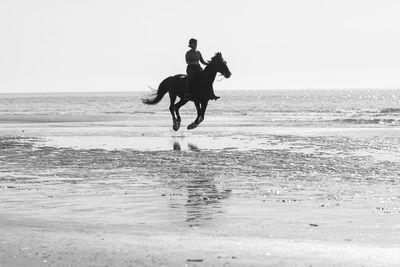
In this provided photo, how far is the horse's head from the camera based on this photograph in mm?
24328

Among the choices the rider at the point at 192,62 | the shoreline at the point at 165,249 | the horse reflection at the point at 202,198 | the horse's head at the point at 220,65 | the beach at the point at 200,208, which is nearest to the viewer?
the shoreline at the point at 165,249

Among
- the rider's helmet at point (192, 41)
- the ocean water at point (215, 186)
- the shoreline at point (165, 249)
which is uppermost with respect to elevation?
the rider's helmet at point (192, 41)

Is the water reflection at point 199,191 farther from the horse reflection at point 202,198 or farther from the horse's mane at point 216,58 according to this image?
the horse's mane at point 216,58

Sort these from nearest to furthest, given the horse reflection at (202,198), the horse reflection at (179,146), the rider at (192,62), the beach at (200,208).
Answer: the beach at (200,208) < the horse reflection at (202,198) < the horse reflection at (179,146) < the rider at (192,62)

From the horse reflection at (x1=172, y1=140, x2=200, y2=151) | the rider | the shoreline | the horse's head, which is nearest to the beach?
the shoreline

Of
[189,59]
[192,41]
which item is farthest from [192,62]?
[192,41]

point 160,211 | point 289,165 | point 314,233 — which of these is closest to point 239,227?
point 314,233

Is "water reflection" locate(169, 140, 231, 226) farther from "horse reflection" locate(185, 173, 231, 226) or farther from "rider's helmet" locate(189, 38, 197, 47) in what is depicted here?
"rider's helmet" locate(189, 38, 197, 47)

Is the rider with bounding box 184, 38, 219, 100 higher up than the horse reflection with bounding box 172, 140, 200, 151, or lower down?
higher up

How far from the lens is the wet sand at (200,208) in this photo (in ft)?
Result: 22.8

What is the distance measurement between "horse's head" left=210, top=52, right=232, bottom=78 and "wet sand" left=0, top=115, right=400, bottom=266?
5.92 meters

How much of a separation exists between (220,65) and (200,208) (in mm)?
14933

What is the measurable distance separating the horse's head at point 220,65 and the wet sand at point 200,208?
19.4ft

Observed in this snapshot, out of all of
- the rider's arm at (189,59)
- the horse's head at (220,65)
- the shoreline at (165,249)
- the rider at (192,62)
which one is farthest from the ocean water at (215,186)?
the rider's arm at (189,59)
